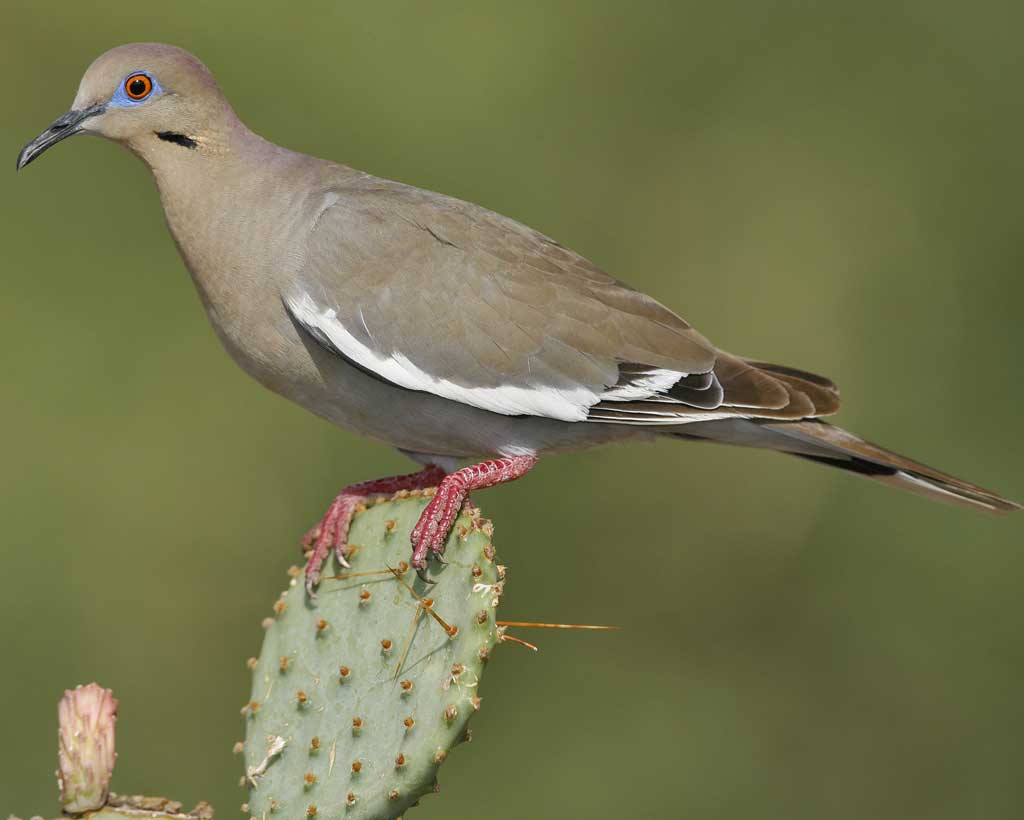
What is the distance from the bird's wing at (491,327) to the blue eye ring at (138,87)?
22.0 inches

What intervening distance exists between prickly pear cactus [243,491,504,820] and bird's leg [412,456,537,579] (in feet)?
0.12

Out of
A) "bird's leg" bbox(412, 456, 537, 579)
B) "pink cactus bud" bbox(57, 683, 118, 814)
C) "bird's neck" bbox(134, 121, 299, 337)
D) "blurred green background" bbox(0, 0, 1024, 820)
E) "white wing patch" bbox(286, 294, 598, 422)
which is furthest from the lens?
"blurred green background" bbox(0, 0, 1024, 820)

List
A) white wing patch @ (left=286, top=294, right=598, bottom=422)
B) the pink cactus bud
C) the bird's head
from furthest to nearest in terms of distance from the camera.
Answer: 1. the bird's head
2. white wing patch @ (left=286, top=294, right=598, bottom=422)
3. the pink cactus bud

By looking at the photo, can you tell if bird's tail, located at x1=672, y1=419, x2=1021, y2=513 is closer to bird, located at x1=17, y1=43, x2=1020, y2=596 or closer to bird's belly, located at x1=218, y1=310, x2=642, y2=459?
bird, located at x1=17, y1=43, x2=1020, y2=596

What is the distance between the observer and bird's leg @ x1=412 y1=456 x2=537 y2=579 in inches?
123

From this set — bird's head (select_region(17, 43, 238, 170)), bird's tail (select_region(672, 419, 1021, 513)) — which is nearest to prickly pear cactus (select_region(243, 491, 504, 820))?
bird's tail (select_region(672, 419, 1021, 513))

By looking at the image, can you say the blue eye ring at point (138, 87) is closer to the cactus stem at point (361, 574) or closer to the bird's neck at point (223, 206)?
the bird's neck at point (223, 206)

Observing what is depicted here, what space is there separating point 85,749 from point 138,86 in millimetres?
1951

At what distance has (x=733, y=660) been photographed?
654cm

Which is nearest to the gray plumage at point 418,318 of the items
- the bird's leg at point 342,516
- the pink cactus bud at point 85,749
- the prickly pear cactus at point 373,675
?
the bird's leg at point 342,516

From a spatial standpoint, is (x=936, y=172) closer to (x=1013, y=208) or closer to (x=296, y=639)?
(x=1013, y=208)

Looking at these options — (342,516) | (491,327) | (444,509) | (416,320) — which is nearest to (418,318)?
(416,320)

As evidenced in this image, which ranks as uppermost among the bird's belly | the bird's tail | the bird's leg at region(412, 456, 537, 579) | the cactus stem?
the bird's tail

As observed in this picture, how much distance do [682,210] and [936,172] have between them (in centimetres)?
130
